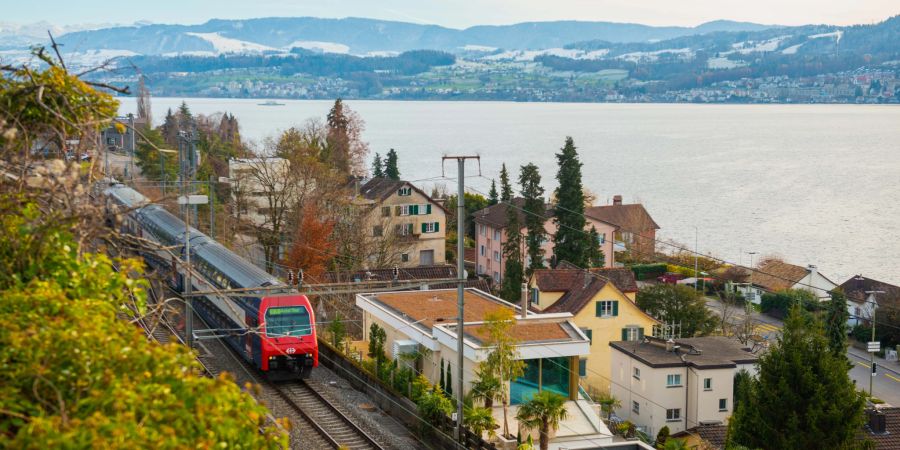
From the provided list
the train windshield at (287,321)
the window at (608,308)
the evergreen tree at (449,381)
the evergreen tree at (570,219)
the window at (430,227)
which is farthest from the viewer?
the window at (430,227)

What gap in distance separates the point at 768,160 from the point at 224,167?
10103cm

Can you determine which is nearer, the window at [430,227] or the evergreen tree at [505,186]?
the evergreen tree at [505,186]

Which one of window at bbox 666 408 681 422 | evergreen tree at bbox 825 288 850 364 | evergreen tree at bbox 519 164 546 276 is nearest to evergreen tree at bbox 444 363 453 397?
window at bbox 666 408 681 422

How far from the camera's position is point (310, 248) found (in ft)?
138

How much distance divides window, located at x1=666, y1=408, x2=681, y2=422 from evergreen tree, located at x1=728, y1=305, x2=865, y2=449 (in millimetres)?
7668

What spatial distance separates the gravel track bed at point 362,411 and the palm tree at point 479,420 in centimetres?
120

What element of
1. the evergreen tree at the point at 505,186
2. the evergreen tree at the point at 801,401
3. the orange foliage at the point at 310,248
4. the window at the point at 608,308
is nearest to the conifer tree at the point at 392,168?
the evergreen tree at the point at 505,186

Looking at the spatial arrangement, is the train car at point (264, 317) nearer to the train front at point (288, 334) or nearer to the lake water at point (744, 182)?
the train front at point (288, 334)

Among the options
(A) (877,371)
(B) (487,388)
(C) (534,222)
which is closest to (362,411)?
(B) (487,388)

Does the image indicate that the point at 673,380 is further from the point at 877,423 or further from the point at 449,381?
the point at 449,381

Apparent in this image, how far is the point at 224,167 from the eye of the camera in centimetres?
7100

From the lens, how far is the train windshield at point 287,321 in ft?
74.1

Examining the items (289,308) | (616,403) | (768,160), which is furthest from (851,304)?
(768,160)

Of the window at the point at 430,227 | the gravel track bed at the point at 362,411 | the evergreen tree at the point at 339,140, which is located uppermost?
the evergreen tree at the point at 339,140
